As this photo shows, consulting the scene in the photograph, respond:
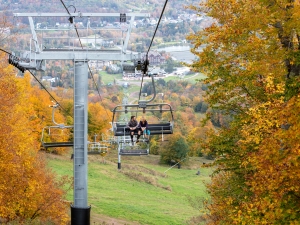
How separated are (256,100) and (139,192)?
3620 centimetres

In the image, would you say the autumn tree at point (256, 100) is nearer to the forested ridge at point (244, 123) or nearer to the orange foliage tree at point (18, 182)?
the forested ridge at point (244, 123)

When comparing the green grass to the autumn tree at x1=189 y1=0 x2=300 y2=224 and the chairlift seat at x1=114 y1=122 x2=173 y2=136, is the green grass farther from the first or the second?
the autumn tree at x1=189 y1=0 x2=300 y2=224

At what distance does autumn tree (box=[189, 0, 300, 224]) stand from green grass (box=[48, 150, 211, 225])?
1117cm

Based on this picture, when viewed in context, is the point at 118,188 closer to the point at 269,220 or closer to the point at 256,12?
the point at 256,12

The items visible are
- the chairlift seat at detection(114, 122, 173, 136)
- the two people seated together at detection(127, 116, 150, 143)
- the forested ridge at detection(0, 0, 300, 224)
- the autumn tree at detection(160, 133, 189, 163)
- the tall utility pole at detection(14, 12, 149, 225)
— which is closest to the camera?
the forested ridge at detection(0, 0, 300, 224)

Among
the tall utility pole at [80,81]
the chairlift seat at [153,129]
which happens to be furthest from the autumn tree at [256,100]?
the tall utility pole at [80,81]

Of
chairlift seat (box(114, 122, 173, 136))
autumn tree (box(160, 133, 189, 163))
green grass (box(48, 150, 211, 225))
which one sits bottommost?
green grass (box(48, 150, 211, 225))

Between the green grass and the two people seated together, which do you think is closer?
the two people seated together

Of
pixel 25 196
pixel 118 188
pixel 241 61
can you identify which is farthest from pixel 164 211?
pixel 241 61

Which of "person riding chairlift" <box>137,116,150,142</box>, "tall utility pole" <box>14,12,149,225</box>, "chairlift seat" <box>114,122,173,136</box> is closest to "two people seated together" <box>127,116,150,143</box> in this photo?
"person riding chairlift" <box>137,116,150,142</box>

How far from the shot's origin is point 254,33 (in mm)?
17078

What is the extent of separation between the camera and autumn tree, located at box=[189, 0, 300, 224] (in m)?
11.5

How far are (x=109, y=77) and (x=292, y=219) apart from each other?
187354 millimetres

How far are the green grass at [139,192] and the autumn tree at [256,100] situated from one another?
11.2m
